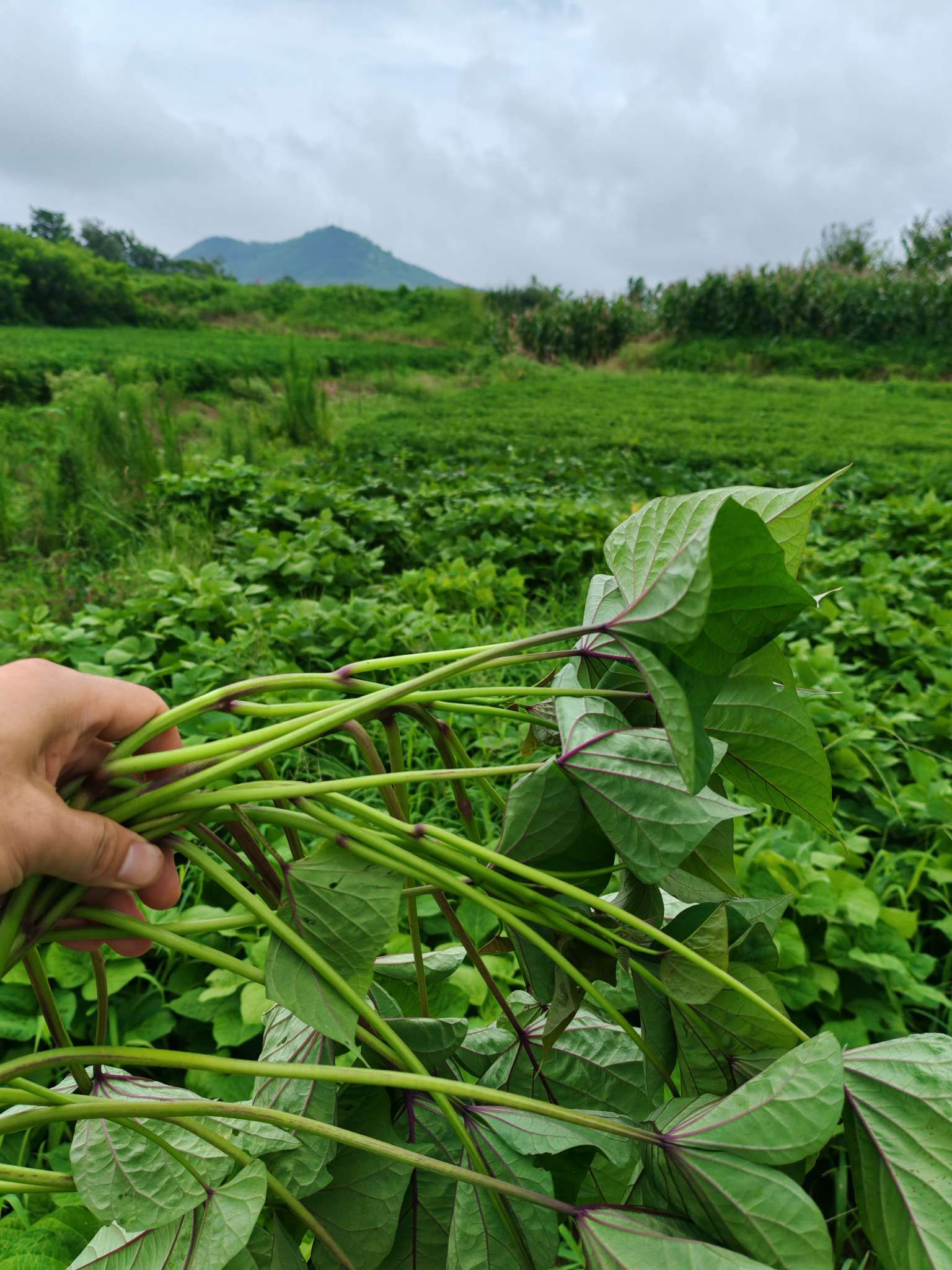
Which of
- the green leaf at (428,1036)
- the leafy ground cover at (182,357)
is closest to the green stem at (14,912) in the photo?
the green leaf at (428,1036)

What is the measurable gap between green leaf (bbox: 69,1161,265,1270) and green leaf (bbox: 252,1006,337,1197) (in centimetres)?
3

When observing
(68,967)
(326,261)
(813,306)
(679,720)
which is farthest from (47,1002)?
(326,261)

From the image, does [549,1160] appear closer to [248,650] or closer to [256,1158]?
[256,1158]

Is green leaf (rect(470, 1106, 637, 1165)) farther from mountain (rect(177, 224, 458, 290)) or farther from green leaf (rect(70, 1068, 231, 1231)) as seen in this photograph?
mountain (rect(177, 224, 458, 290))

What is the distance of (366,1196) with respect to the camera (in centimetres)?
44

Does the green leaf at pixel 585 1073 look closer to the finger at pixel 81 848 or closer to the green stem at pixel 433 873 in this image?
the green stem at pixel 433 873

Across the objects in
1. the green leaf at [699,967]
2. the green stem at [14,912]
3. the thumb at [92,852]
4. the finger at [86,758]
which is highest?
the finger at [86,758]

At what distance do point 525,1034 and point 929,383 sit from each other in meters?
14.3

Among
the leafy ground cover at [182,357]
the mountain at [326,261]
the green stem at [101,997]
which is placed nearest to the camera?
the green stem at [101,997]

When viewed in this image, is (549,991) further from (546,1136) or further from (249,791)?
(249,791)

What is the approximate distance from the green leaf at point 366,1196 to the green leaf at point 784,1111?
18 centimetres

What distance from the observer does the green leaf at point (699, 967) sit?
0.38 meters

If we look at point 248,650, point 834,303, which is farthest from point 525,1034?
point 834,303

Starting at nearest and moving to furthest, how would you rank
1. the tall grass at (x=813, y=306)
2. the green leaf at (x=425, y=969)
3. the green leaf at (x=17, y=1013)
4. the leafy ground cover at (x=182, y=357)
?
1. the green leaf at (x=425, y=969)
2. the green leaf at (x=17, y=1013)
3. the leafy ground cover at (x=182, y=357)
4. the tall grass at (x=813, y=306)
